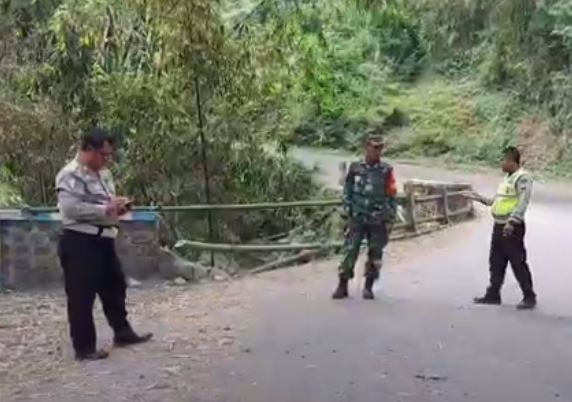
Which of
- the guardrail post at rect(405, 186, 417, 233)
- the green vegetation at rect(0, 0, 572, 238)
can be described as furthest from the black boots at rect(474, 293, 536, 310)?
the guardrail post at rect(405, 186, 417, 233)

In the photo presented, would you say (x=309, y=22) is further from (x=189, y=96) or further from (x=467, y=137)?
(x=467, y=137)

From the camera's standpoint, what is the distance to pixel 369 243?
381 inches

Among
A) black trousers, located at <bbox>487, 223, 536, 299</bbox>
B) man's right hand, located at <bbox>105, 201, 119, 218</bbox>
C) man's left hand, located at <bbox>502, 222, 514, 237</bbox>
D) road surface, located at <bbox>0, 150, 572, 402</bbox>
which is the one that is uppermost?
man's right hand, located at <bbox>105, 201, 119, 218</bbox>

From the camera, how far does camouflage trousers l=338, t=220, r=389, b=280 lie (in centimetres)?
959

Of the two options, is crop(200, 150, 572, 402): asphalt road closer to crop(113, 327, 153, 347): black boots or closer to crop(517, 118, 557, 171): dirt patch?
→ crop(113, 327, 153, 347): black boots

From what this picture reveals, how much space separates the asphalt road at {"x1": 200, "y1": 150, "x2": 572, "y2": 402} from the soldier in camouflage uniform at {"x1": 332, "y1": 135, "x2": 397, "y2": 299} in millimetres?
371

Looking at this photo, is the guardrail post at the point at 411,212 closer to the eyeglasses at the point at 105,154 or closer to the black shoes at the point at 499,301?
the black shoes at the point at 499,301

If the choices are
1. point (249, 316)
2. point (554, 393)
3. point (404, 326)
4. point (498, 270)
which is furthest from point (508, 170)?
point (554, 393)

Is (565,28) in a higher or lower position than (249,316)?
higher

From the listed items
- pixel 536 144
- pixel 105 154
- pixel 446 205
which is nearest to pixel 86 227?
pixel 105 154

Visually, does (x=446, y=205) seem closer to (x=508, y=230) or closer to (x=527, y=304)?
(x=527, y=304)

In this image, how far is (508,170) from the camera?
919 centimetres

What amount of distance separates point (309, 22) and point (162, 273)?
13.1ft

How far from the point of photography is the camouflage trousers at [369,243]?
959cm
